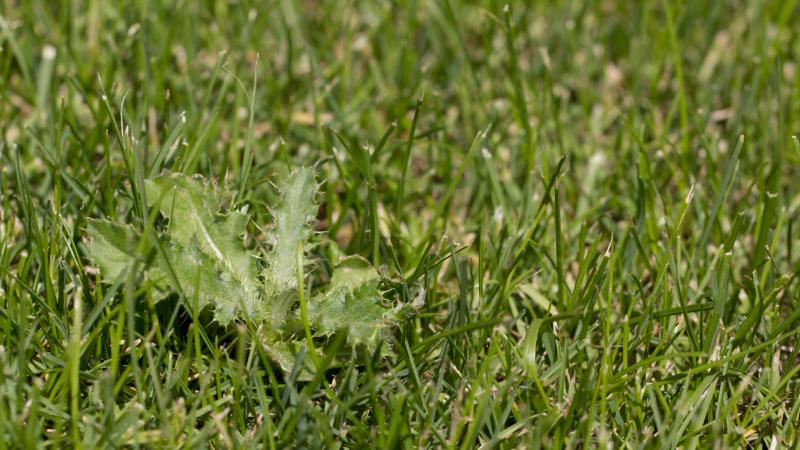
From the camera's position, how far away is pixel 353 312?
1680 millimetres

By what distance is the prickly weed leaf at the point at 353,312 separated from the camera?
165 centimetres

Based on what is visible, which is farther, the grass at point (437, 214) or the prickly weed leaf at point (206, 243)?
the prickly weed leaf at point (206, 243)

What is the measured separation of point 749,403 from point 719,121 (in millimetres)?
1166

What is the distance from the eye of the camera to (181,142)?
2113 mm

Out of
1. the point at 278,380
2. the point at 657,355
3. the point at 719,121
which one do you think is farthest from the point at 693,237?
the point at 278,380

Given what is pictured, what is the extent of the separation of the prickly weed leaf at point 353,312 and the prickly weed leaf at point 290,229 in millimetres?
71

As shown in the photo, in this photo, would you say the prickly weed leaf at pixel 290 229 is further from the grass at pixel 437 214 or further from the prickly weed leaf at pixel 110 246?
the prickly weed leaf at pixel 110 246

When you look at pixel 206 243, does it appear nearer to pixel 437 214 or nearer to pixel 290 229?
pixel 290 229

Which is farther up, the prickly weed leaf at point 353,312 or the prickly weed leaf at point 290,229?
the prickly weed leaf at point 290,229

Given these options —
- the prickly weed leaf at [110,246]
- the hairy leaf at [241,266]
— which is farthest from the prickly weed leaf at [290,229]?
the prickly weed leaf at [110,246]

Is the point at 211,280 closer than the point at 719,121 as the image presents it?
Yes

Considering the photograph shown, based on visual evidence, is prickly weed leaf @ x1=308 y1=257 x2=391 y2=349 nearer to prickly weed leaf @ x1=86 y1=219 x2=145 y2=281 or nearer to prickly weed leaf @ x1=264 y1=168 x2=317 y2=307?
prickly weed leaf @ x1=264 y1=168 x2=317 y2=307

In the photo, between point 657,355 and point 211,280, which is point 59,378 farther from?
point 657,355

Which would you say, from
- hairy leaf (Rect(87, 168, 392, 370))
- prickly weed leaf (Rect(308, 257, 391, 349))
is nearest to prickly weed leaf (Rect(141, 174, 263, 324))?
hairy leaf (Rect(87, 168, 392, 370))
